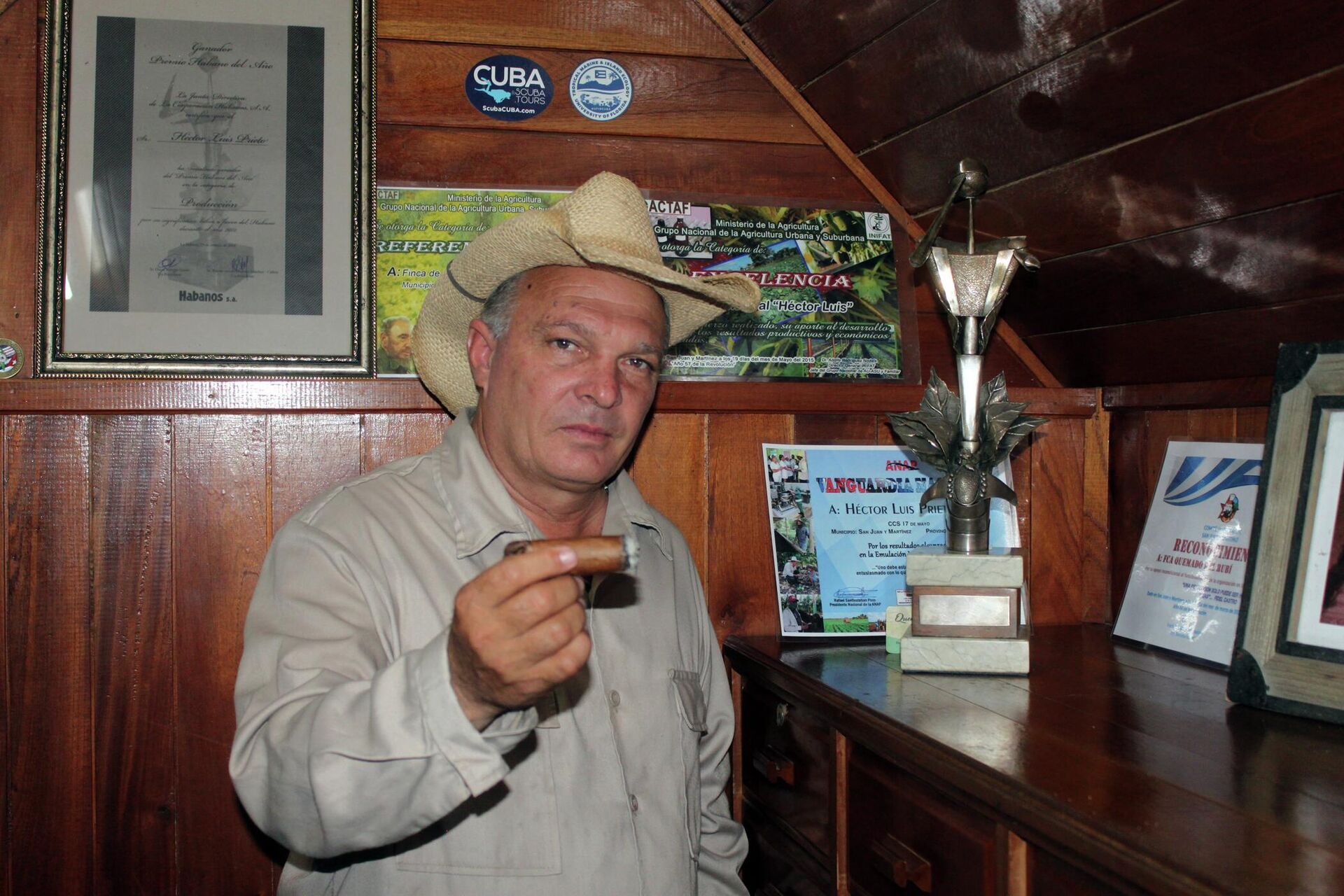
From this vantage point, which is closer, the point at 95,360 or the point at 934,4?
the point at 934,4

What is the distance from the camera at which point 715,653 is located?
5.57ft

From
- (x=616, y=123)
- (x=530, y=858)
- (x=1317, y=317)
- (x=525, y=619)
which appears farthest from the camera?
(x=616, y=123)

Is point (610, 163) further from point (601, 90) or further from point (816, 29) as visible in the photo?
point (816, 29)

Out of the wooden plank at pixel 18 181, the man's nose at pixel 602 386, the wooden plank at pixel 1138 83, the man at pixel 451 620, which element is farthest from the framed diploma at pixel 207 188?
the wooden plank at pixel 1138 83

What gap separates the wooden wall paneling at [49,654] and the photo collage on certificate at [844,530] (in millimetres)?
1167

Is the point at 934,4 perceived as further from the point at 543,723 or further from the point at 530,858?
the point at 530,858

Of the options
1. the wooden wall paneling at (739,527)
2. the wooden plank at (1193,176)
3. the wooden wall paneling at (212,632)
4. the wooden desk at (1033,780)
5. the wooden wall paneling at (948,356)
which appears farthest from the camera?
the wooden wall paneling at (948,356)

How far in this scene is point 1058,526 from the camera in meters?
1.97

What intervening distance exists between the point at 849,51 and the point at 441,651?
1.27 m

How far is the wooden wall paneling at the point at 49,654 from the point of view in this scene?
1.56m

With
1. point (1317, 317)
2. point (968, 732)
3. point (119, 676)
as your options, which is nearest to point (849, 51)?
point (1317, 317)

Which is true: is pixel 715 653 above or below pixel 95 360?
below

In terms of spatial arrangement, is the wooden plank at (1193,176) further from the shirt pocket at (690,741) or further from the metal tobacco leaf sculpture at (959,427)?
the shirt pocket at (690,741)

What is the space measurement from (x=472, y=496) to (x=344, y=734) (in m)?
0.51
